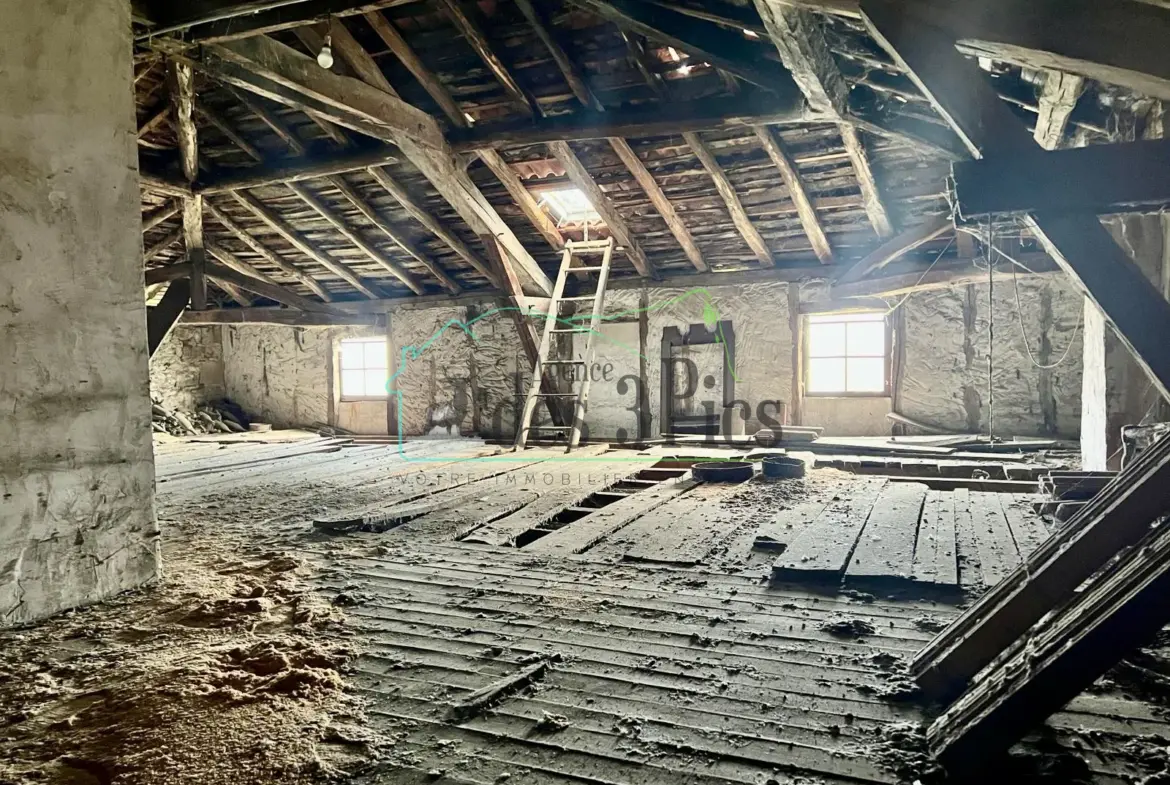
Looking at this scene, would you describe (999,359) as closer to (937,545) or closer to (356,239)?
(937,545)

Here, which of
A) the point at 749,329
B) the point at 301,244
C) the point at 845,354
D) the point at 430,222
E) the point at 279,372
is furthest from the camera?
the point at 279,372

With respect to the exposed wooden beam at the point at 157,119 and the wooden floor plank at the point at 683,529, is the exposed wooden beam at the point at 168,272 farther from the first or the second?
the wooden floor plank at the point at 683,529

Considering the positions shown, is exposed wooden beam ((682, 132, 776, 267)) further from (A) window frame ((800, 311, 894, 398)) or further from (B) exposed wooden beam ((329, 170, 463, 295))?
(B) exposed wooden beam ((329, 170, 463, 295))

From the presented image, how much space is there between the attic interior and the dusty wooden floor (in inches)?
0.7

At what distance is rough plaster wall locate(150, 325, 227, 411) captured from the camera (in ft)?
33.8

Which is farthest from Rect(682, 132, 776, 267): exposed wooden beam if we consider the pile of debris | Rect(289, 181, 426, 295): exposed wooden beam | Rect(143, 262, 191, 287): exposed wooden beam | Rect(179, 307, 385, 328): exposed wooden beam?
the pile of debris

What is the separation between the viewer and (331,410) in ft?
34.6

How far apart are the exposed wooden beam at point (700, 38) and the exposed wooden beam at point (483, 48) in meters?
1.18

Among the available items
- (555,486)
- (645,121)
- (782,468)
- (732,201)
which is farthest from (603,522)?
(732,201)

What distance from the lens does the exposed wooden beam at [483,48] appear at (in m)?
5.14

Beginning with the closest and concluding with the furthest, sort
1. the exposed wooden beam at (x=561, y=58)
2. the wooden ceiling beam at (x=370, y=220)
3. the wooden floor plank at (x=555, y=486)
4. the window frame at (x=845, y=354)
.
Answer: the wooden floor plank at (x=555, y=486), the exposed wooden beam at (x=561, y=58), the wooden ceiling beam at (x=370, y=220), the window frame at (x=845, y=354)

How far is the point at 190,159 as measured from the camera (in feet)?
21.6

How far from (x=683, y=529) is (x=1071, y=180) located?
8.19 ft

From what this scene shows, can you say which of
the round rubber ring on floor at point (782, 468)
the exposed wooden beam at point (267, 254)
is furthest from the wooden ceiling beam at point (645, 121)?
the exposed wooden beam at point (267, 254)
